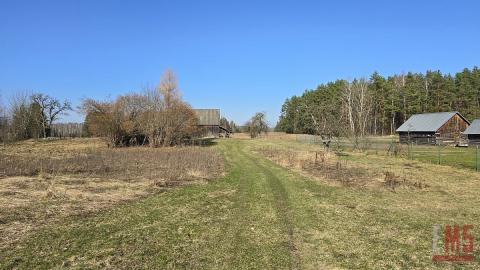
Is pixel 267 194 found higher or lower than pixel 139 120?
lower

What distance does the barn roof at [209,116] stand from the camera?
7488 cm

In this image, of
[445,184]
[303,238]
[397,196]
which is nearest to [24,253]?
[303,238]

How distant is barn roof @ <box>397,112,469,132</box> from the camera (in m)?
53.5

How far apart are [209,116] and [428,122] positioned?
37600mm

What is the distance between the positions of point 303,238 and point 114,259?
12.5 ft

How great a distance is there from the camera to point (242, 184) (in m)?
16.2

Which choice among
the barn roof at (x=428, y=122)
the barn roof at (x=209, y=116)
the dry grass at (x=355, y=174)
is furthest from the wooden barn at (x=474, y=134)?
the barn roof at (x=209, y=116)

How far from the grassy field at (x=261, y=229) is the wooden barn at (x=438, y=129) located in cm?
4095

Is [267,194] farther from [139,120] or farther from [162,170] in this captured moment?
[139,120]

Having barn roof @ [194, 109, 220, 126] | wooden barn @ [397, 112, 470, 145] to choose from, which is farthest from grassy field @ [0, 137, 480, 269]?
barn roof @ [194, 109, 220, 126]

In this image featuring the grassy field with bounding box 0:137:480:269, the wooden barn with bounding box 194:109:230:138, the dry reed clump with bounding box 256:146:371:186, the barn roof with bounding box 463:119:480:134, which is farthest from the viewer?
the wooden barn with bounding box 194:109:230:138

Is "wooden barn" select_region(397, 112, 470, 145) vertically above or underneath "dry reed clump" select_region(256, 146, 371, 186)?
above

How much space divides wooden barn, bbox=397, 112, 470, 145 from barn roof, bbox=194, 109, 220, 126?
108 feet

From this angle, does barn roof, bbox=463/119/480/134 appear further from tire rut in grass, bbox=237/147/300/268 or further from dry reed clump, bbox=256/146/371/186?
tire rut in grass, bbox=237/147/300/268
